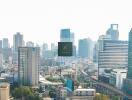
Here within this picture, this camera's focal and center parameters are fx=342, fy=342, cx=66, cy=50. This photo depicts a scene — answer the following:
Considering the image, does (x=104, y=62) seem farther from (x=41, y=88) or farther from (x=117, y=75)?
(x=41, y=88)

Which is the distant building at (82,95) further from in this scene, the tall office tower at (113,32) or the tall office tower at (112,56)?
the tall office tower at (113,32)

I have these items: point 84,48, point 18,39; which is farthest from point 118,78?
point 18,39

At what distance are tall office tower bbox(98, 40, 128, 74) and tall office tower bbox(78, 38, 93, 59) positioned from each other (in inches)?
425

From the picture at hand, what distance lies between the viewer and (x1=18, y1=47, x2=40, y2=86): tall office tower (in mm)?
14031

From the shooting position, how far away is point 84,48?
28.3 m

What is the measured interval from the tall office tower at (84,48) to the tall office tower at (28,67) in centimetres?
1309

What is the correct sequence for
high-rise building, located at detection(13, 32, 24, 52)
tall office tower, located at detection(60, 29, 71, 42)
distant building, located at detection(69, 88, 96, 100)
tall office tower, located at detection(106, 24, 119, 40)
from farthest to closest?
1. high-rise building, located at detection(13, 32, 24, 52)
2. tall office tower, located at detection(106, 24, 119, 40)
3. tall office tower, located at detection(60, 29, 71, 42)
4. distant building, located at detection(69, 88, 96, 100)

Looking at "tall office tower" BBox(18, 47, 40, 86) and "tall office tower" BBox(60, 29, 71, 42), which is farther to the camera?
"tall office tower" BBox(60, 29, 71, 42)

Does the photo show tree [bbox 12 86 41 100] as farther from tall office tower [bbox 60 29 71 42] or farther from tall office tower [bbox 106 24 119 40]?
tall office tower [bbox 106 24 119 40]

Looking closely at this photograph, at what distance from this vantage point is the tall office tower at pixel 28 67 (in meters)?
14.0

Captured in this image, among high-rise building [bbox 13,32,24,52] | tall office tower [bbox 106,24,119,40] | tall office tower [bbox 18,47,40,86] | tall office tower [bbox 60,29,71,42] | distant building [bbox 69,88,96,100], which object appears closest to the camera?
distant building [bbox 69,88,96,100]

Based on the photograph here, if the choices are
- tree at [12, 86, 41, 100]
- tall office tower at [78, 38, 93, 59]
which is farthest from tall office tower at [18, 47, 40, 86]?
tall office tower at [78, 38, 93, 59]

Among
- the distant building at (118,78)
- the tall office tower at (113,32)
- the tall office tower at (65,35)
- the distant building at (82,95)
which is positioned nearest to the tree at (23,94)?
the distant building at (82,95)

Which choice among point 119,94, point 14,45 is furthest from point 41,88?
point 14,45
